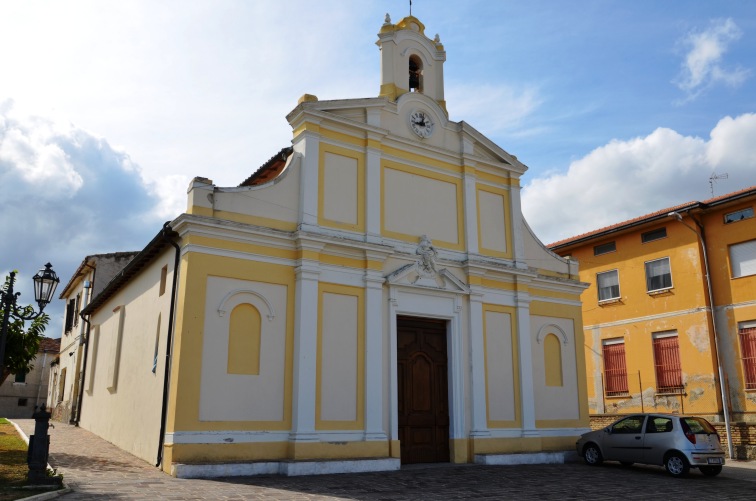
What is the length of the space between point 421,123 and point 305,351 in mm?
6843

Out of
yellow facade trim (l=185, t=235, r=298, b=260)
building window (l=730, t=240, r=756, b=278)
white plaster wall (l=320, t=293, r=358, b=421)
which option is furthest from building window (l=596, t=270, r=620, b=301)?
yellow facade trim (l=185, t=235, r=298, b=260)

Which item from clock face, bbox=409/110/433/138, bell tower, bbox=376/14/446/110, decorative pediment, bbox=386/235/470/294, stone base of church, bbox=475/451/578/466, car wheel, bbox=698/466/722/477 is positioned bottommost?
car wheel, bbox=698/466/722/477

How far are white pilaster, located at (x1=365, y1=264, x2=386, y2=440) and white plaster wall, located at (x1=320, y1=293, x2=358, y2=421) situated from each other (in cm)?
29

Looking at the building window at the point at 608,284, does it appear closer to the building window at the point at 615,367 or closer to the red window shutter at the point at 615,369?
the building window at the point at 615,367

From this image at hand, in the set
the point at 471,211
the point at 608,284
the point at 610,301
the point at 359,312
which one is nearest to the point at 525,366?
the point at 471,211

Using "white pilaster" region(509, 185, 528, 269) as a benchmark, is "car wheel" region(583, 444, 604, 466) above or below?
below

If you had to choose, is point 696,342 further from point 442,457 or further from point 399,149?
point 399,149

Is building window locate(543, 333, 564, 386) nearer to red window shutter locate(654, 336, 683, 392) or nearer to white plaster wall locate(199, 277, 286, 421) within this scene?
red window shutter locate(654, 336, 683, 392)

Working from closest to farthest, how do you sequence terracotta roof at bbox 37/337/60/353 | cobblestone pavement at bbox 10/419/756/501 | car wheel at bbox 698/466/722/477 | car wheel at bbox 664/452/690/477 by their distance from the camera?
cobblestone pavement at bbox 10/419/756/501
car wheel at bbox 664/452/690/477
car wheel at bbox 698/466/722/477
terracotta roof at bbox 37/337/60/353

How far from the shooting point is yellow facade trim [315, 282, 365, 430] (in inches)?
524

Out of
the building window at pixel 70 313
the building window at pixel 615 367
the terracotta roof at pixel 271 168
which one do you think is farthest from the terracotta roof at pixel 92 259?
the building window at pixel 615 367

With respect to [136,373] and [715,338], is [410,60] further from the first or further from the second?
[715,338]

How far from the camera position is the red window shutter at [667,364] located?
2223 cm

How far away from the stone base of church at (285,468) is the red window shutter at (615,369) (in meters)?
13.4
